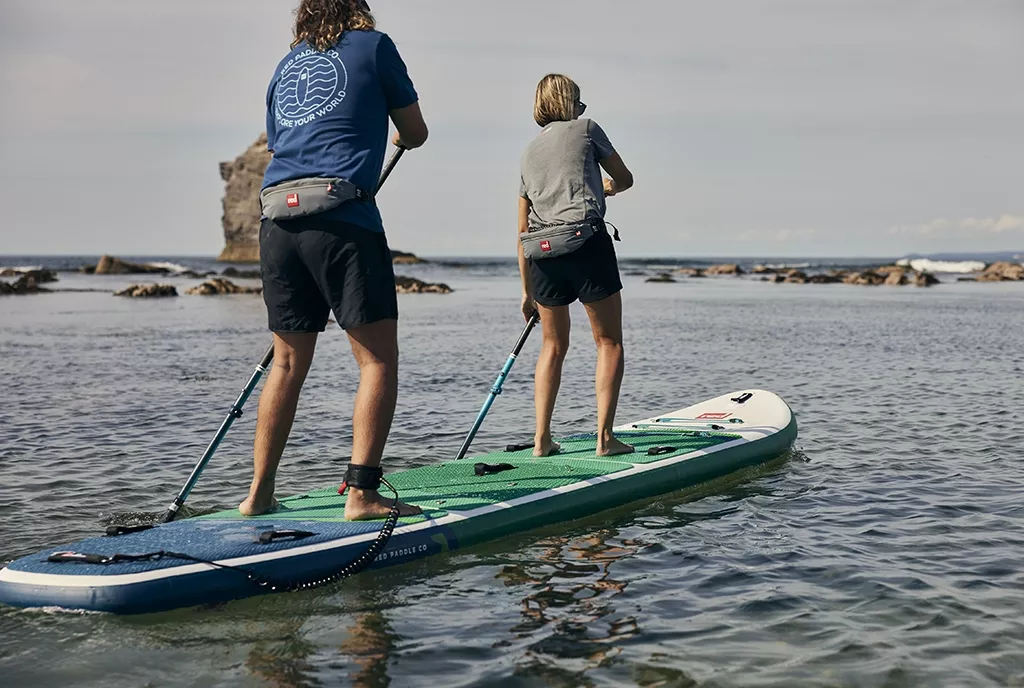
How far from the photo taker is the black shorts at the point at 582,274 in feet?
24.0

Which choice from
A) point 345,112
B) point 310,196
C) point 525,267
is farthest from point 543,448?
point 345,112

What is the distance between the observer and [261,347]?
71.0 ft

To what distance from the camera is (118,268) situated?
2876 inches

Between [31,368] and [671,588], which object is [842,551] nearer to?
[671,588]

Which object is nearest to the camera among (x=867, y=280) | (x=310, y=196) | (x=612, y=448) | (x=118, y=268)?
(x=310, y=196)

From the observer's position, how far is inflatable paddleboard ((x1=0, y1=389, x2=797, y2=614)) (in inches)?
201

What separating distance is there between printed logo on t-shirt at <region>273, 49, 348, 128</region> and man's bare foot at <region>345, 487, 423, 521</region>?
6.93 feet

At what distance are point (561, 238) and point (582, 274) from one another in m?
0.31

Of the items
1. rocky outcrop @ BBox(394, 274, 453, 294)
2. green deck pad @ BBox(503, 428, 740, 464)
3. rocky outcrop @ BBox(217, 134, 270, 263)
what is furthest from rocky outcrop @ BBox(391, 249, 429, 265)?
green deck pad @ BBox(503, 428, 740, 464)

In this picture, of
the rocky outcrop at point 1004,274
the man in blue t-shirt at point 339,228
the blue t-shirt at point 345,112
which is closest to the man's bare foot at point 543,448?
the man in blue t-shirt at point 339,228

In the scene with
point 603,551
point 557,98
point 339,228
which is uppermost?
point 557,98

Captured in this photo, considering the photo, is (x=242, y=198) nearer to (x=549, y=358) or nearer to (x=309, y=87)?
(x=549, y=358)

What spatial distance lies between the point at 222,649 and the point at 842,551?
12.5ft

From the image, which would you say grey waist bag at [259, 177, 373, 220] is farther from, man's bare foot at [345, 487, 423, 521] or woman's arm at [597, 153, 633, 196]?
woman's arm at [597, 153, 633, 196]
